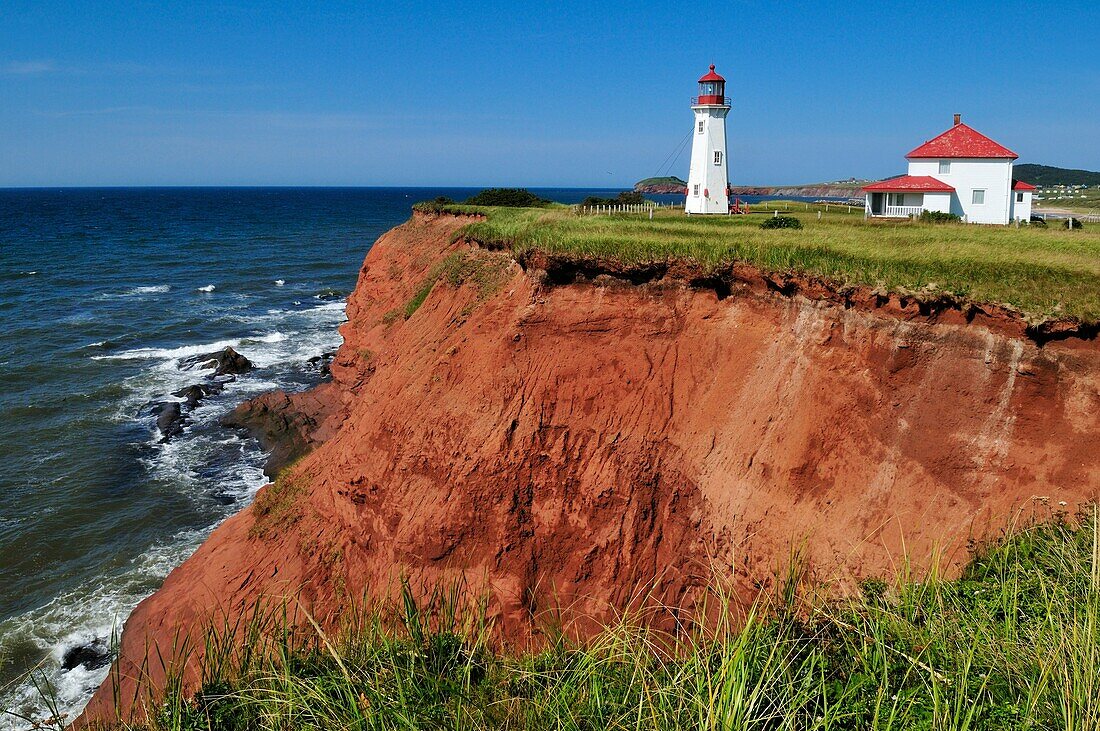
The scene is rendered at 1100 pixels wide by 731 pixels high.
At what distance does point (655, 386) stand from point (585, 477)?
257 centimetres

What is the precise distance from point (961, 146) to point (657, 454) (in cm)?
2334

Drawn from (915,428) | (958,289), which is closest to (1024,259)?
(958,289)

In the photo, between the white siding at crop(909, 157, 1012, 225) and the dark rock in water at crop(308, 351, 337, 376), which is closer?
the white siding at crop(909, 157, 1012, 225)

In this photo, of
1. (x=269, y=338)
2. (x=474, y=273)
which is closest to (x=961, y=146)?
(x=474, y=273)

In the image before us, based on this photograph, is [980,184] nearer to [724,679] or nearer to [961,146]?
[961,146]

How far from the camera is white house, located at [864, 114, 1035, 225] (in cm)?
2886

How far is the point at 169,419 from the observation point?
3172cm

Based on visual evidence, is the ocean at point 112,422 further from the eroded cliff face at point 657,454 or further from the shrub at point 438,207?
the shrub at point 438,207

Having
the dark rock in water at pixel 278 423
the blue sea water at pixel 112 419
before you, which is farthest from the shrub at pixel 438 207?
the dark rock in water at pixel 278 423

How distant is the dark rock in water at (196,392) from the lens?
34.3 m

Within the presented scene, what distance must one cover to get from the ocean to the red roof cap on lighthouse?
101ft

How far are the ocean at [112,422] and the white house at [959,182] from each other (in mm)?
28951

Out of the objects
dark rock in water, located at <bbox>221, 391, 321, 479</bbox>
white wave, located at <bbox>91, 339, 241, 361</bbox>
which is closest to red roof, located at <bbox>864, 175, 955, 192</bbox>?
dark rock in water, located at <bbox>221, 391, 321, 479</bbox>

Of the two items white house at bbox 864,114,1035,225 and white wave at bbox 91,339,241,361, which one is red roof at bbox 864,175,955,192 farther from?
white wave at bbox 91,339,241,361
